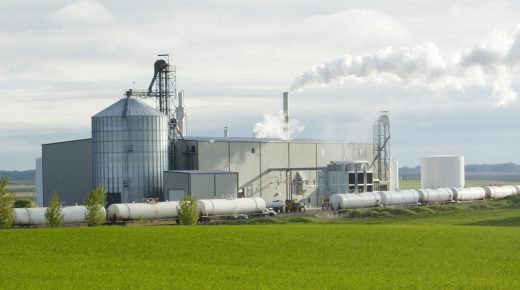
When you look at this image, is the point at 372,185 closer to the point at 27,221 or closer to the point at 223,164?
the point at 223,164

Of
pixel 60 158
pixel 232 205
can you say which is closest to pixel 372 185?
pixel 232 205

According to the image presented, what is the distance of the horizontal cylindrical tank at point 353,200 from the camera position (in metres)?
88.4

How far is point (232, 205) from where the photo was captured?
7781 cm

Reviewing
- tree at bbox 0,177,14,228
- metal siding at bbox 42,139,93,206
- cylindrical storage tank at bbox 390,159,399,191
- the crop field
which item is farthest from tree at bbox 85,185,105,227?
cylindrical storage tank at bbox 390,159,399,191

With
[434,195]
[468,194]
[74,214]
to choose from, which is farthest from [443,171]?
[74,214]

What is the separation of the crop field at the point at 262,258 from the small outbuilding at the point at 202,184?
2998 cm

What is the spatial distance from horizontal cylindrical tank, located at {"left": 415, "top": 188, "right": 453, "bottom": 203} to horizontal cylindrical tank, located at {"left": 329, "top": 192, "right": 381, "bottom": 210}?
8.93 m

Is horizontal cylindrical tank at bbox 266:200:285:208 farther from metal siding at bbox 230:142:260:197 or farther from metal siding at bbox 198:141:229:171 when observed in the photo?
metal siding at bbox 198:141:229:171

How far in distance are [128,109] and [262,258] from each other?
52.7m

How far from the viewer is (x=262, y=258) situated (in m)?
38.7

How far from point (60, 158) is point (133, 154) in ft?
61.1

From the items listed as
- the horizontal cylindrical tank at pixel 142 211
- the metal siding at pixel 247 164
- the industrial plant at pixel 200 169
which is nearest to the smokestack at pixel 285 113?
the industrial plant at pixel 200 169

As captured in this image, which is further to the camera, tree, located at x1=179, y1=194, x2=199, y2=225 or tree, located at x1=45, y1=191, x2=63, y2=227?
tree, located at x1=179, y1=194, x2=199, y2=225

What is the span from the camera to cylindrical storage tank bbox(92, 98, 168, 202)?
86.5 metres
